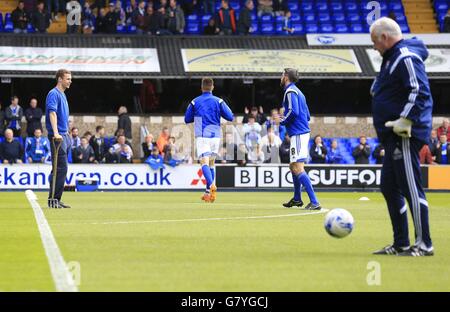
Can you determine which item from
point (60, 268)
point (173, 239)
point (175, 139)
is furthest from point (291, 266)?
point (175, 139)

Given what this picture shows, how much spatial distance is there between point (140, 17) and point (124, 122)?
184 inches

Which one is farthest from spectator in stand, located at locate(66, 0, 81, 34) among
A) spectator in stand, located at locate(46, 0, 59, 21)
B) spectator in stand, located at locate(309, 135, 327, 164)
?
spectator in stand, located at locate(309, 135, 327, 164)

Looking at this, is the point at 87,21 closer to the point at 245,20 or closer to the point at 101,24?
the point at 101,24

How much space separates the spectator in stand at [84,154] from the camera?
3112cm

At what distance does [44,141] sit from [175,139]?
498cm

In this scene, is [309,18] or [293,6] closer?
[309,18]

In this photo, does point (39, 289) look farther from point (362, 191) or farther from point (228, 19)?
point (228, 19)

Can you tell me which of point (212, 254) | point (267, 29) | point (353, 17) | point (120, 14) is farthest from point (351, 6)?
point (212, 254)

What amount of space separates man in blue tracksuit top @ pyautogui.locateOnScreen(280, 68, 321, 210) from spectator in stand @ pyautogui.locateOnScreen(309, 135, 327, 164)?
584 inches

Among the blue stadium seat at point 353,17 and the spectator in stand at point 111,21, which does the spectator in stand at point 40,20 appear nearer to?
the spectator in stand at point 111,21

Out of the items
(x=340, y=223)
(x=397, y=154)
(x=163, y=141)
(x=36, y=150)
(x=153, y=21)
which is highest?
(x=153, y=21)

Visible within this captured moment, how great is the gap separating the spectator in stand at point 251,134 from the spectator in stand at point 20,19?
887 centimetres

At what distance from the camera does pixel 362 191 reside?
31.8 m

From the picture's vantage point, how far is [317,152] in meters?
32.9
